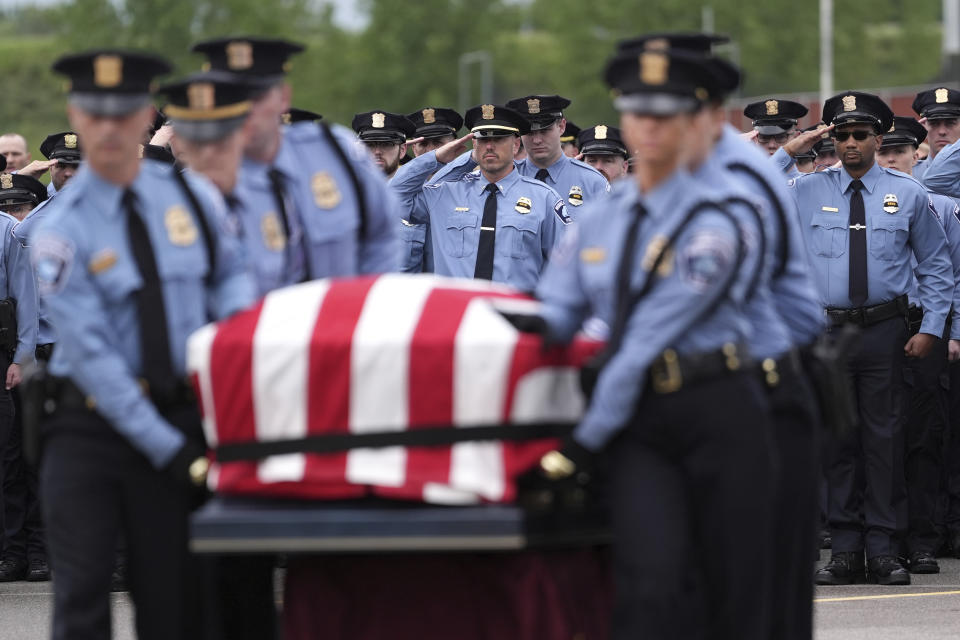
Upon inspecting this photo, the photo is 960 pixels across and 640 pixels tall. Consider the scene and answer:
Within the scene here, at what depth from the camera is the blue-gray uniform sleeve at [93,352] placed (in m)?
5.70

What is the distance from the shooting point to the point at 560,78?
214ft

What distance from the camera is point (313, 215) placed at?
22.3ft

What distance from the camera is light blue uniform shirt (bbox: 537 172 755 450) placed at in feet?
17.9

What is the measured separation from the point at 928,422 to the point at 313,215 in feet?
18.7

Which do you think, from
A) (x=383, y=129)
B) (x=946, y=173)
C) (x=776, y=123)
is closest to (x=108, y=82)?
(x=383, y=129)

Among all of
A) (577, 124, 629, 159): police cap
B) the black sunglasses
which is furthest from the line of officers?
(577, 124, 629, 159): police cap

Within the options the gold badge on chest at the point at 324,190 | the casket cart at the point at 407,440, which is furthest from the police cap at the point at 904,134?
the casket cart at the point at 407,440

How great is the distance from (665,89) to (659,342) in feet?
2.45

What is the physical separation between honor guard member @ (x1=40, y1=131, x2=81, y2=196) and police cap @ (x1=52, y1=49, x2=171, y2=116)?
20.1ft

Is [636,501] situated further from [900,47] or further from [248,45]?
[900,47]

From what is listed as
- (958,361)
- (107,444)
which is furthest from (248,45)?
(958,361)

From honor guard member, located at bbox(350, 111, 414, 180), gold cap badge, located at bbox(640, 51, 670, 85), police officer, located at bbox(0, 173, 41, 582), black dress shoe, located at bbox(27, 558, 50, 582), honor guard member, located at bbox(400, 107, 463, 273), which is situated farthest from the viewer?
honor guard member, located at bbox(350, 111, 414, 180)

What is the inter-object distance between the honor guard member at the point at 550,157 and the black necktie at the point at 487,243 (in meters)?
1.53

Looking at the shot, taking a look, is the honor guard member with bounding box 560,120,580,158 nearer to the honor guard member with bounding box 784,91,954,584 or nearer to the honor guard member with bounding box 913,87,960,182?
the honor guard member with bounding box 913,87,960,182
